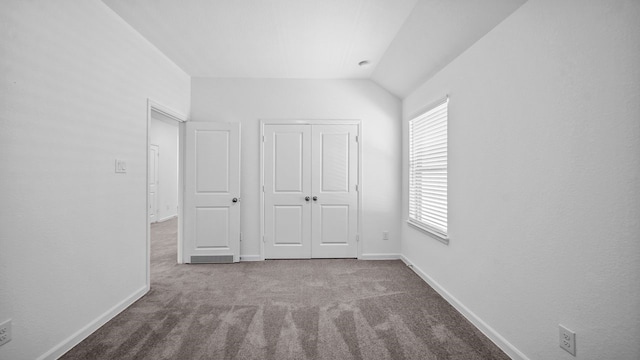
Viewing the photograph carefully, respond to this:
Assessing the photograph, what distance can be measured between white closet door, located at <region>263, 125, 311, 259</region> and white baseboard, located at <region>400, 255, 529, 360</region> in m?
1.69

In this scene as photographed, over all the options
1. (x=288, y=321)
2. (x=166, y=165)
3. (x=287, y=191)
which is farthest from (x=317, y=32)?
(x=166, y=165)

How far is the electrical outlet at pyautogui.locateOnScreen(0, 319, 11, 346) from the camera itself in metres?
1.35

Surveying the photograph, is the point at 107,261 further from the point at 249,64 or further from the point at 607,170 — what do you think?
the point at 607,170

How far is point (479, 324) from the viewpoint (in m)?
1.94

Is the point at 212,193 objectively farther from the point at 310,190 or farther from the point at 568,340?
the point at 568,340

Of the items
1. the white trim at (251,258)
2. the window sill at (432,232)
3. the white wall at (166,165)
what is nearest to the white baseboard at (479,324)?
the window sill at (432,232)

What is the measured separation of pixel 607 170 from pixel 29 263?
313cm

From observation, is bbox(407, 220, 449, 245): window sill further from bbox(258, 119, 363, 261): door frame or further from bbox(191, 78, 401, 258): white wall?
bbox(258, 119, 363, 261): door frame

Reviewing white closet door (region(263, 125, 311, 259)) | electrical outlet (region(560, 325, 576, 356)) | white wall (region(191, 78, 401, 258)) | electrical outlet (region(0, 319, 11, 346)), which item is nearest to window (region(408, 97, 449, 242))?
white wall (region(191, 78, 401, 258))

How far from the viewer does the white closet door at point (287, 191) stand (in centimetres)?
356

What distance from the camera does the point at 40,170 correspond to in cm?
155

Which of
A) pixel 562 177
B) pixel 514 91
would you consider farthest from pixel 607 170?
pixel 514 91

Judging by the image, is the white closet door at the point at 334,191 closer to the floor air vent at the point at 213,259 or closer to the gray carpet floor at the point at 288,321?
the gray carpet floor at the point at 288,321

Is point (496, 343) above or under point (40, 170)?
under
